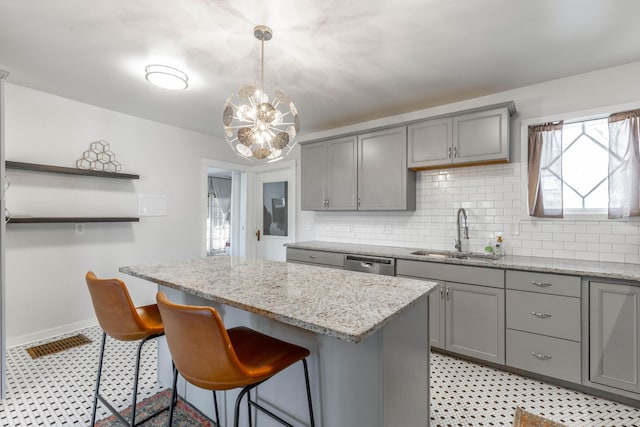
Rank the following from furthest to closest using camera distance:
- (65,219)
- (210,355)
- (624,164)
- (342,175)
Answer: (342,175) < (65,219) < (624,164) < (210,355)

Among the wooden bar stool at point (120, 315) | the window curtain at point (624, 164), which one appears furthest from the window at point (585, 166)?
the wooden bar stool at point (120, 315)

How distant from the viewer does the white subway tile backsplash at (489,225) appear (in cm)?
251

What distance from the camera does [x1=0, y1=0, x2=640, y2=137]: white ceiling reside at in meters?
1.83

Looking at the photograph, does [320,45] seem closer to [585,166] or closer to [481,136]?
[481,136]

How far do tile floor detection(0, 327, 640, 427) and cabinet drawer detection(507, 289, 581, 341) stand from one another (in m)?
0.43

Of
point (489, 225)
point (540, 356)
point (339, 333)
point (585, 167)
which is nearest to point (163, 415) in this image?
point (339, 333)


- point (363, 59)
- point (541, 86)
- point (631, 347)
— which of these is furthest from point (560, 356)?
point (363, 59)

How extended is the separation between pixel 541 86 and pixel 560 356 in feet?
7.62

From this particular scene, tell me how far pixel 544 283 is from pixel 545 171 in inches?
44.8

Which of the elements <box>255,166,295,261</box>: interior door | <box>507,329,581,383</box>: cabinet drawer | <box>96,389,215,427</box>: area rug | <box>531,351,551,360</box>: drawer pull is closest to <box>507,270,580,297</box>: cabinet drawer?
<box>507,329,581,383</box>: cabinet drawer

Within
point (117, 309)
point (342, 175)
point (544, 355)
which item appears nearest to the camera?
point (117, 309)

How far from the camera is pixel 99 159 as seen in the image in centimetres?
345

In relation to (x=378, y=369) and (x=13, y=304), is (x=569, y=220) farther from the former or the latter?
(x=13, y=304)

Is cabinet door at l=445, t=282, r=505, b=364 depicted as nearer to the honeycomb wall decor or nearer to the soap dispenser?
the soap dispenser
